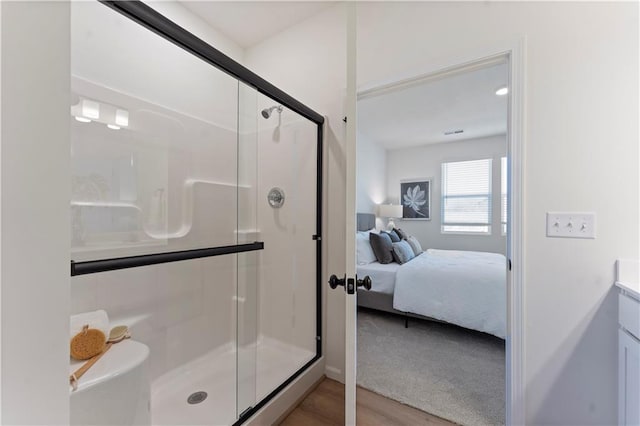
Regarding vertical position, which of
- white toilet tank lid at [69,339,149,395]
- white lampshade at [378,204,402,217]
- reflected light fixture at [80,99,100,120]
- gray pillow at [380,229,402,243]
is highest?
reflected light fixture at [80,99,100,120]

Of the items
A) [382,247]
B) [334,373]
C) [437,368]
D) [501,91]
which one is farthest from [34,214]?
[501,91]

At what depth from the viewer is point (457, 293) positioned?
99.1 inches

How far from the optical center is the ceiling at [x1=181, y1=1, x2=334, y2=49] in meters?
1.95

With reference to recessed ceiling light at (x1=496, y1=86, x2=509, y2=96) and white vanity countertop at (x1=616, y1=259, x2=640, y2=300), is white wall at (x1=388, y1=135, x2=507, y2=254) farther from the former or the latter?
white vanity countertop at (x1=616, y1=259, x2=640, y2=300)

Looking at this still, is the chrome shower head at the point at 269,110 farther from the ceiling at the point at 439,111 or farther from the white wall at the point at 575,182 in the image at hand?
the white wall at the point at 575,182

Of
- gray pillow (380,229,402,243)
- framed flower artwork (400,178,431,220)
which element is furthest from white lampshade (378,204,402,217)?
gray pillow (380,229,402,243)

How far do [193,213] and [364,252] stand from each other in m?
2.09

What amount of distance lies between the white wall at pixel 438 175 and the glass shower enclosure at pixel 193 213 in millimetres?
3717

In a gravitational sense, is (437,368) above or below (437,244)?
below

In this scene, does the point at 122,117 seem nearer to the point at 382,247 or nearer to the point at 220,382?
the point at 220,382

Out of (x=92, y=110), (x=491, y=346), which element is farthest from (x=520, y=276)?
(x=92, y=110)

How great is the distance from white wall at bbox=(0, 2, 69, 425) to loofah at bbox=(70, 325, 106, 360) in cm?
81

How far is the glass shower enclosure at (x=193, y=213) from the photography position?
146cm

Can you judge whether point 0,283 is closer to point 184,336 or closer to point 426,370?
point 184,336
